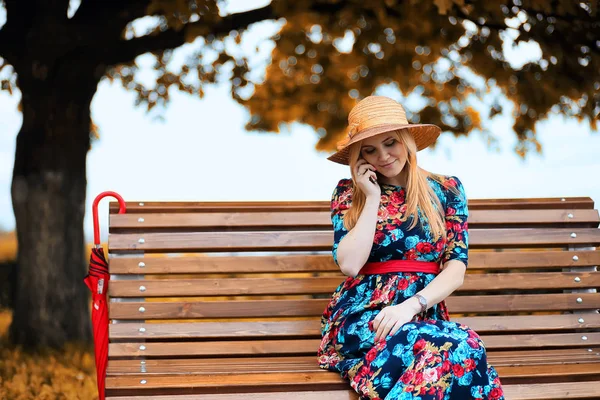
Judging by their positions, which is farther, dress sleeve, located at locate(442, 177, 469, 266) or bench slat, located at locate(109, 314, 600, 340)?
bench slat, located at locate(109, 314, 600, 340)

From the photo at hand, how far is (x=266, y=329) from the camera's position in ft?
12.3

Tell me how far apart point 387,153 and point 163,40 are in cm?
448

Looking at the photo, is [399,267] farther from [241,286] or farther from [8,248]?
[8,248]

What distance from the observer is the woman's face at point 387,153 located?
3195 millimetres

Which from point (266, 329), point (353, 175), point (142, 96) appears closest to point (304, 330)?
point (266, 329)

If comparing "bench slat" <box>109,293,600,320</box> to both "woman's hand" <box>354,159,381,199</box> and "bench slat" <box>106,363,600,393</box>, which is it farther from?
"woman's hand" <box>354,159,381,199</box>

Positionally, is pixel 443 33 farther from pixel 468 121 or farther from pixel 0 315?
pixel 0 315

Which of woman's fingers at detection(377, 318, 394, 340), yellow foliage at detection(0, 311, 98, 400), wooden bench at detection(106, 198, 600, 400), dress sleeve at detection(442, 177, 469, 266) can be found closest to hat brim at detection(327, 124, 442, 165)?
dress sleeve at detection(442, 177, 469, 266)

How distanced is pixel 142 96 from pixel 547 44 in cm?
413

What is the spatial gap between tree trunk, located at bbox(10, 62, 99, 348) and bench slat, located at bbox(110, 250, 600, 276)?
331cm

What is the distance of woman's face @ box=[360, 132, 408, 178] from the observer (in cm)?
320

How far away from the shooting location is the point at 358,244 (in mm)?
3105

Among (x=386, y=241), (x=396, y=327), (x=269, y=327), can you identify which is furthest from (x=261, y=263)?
(x=396, y=327)

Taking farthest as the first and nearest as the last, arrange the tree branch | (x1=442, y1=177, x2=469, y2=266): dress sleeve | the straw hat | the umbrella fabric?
1. the tree branch
2. the umbrella fabric
3. (x1=442, y1=177, x2=469, y2=266): dress sleeve
4. the straw hat
